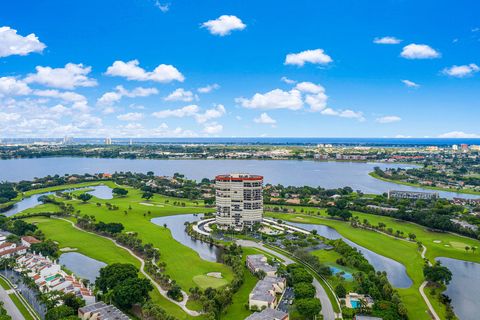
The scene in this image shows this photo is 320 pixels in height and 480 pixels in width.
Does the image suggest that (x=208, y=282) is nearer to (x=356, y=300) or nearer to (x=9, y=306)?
(x=356, y=300)

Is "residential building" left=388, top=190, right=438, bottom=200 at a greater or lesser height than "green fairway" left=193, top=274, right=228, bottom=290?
greater

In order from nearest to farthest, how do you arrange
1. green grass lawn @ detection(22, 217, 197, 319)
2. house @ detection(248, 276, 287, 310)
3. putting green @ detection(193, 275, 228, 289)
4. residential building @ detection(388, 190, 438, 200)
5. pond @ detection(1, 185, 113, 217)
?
house @ detection(248, 276, 287, 310) < putting green @ detection(193, 275, 228, 289) < green grass lawn @ detection(22, 217, 197, 319) < pond @ detection(1, 185, 113, 217) < residential building @ detection(388, 190, 438, 200)

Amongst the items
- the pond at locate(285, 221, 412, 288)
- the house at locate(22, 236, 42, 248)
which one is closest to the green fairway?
the pond at locate(285, 221, 412, 288)

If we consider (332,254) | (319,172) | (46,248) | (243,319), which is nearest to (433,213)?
(332,254)

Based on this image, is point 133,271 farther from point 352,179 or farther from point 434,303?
point 352,179

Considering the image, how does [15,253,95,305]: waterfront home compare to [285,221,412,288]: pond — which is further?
[285,221,412,288]: pond

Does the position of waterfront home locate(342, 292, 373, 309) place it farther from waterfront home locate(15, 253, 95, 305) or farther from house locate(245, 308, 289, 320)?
waterfront home locate(15, 253, 95, 305)

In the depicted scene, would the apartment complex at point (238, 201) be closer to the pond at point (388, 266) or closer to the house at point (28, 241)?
the pond at point (388, 266)
